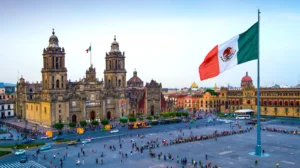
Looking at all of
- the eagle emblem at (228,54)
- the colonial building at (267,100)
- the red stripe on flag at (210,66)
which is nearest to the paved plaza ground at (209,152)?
the red stripe on flag at (210,66)

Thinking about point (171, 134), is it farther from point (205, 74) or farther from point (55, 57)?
point (205, 74)

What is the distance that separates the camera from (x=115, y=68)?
9931 centimetres

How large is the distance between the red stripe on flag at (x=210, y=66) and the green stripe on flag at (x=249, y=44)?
240cm

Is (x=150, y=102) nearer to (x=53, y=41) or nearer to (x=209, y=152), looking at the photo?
(x=53, y=41)

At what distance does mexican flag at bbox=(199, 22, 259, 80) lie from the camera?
31734 millimetres

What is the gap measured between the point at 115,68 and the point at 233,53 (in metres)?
70.1

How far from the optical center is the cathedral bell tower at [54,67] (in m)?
82.6

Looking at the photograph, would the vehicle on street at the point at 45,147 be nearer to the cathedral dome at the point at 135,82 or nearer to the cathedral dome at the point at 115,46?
the cathedral dome at the point at 115,46

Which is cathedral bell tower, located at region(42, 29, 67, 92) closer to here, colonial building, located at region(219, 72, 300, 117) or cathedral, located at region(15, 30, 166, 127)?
cathedral, located at region(15, 30, 166, 127)

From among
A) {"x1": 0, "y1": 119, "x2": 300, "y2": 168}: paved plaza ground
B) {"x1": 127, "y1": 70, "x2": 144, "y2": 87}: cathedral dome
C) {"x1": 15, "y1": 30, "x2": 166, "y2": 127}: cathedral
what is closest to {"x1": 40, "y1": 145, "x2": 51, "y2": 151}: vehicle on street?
{"x1": 0, "y1": 119, "x2": 300, "y2": 168}: paved plaza ground

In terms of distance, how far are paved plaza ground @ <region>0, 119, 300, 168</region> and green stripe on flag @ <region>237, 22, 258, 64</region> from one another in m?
17.6

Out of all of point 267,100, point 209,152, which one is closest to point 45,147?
point 209,152

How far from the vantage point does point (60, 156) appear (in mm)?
50906

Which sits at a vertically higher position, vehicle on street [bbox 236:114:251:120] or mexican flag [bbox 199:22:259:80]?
mexican flag [bbox 199:22:259:80]
